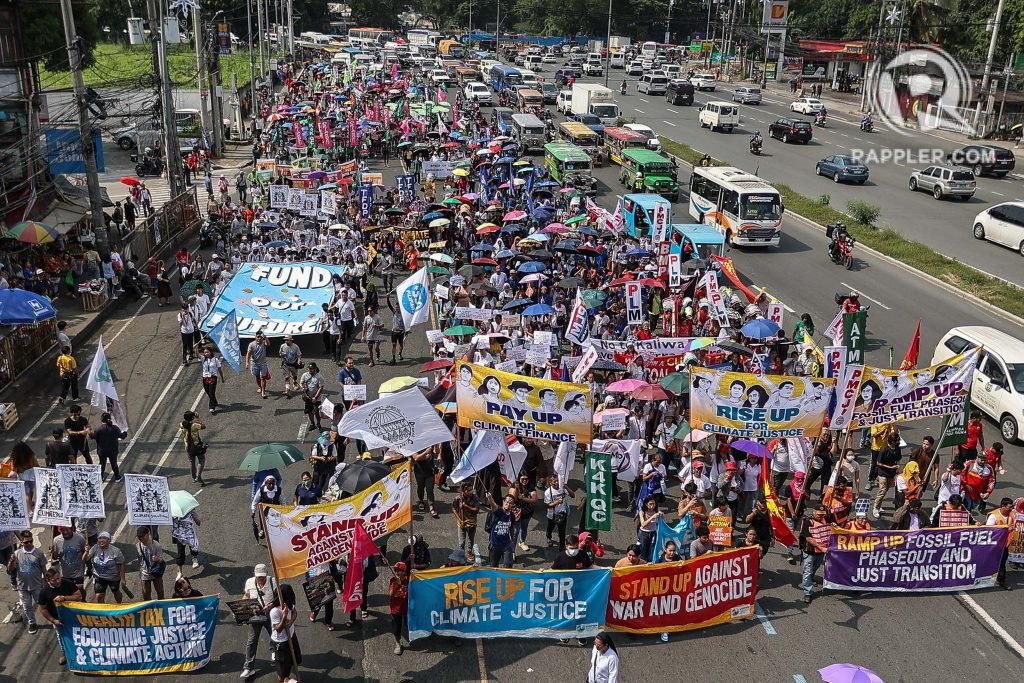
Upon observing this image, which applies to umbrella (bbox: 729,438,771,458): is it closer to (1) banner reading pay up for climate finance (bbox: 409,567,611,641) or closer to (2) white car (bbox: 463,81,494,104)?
(1) banner reading pay up for climate finance (bbox: 409,567,611,641)

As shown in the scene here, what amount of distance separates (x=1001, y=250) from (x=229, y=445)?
29.4m

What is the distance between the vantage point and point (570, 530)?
606 inches

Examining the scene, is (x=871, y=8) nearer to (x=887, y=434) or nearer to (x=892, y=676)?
(x=887, y=434)

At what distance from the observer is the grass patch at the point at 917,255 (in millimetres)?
27906

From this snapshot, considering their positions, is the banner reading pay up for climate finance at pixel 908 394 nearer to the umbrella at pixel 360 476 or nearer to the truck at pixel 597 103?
the umbrella at pixel 360 476

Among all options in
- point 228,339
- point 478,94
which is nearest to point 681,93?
point 478,94

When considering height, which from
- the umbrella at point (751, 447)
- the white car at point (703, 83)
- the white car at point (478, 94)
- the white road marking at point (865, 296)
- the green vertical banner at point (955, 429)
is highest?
the white car at point (703, 83)

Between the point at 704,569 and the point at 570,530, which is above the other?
the point at 704,569

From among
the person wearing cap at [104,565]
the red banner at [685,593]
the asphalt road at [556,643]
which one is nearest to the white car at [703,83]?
the asphalt road at [556,643]

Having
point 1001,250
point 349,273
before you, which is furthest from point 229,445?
point 1001,250

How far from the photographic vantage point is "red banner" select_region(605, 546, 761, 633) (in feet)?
39.9

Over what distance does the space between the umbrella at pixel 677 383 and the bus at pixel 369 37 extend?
11469cm

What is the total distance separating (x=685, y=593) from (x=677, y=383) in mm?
5532

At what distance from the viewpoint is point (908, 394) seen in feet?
49.5
